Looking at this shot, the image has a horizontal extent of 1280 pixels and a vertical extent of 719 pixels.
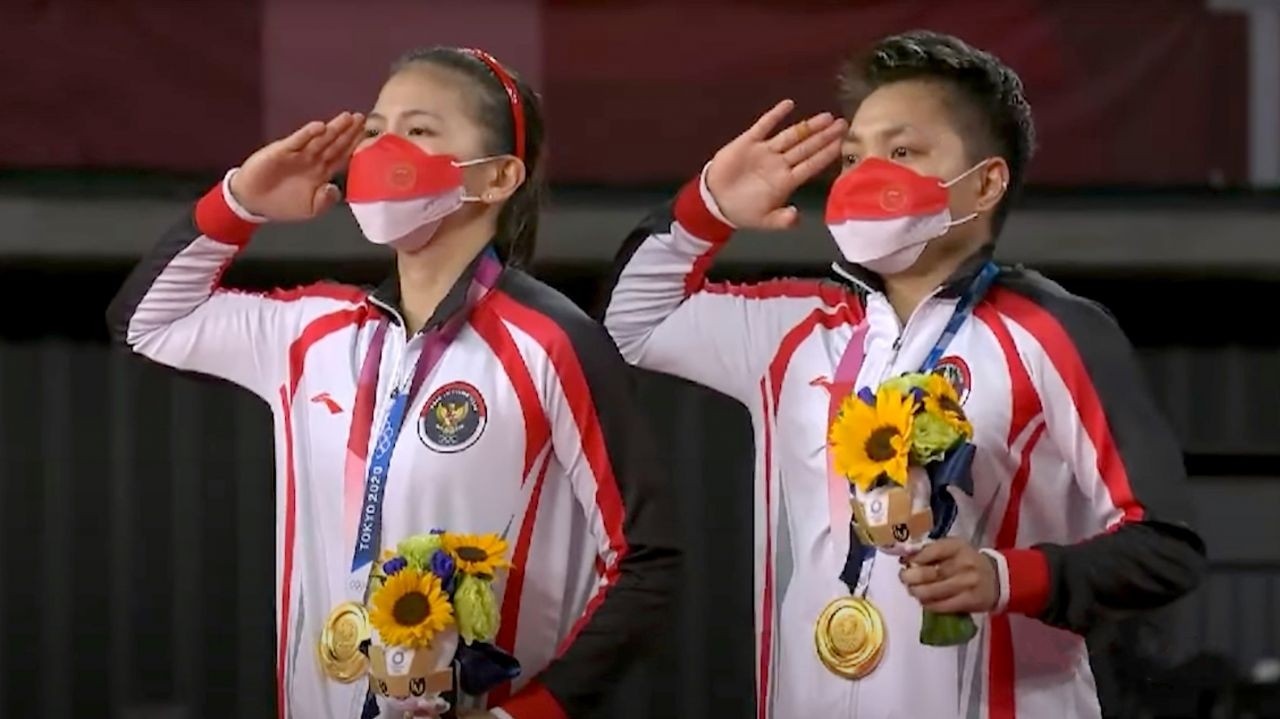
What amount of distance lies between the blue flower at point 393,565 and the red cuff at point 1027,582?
713 millimetres

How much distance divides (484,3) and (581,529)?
6.16ft

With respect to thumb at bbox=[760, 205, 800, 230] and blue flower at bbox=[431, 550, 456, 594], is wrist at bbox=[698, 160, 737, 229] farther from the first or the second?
blue flower at bbox=[431, 550, 456, 594]

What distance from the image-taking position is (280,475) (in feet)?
10.0

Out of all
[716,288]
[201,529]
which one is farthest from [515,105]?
[201,529]

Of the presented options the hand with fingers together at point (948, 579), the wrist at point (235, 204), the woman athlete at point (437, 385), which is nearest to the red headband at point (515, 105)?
the woman athlete at point (437, 385)

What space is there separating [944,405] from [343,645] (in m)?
0.83

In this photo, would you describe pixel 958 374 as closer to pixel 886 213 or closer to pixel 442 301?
pixel 886 213

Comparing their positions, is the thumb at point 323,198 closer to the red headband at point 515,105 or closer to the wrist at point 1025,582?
the red headband at point 515,105

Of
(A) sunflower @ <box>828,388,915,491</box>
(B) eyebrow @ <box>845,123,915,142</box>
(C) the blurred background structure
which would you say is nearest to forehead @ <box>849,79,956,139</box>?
(B) eyebrow @ <box>845,123,915,142</box>

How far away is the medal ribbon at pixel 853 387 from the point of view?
9.24 feet

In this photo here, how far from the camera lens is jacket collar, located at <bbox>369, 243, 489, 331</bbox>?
9.65 ft

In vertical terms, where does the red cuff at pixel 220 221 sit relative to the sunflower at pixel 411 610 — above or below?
above

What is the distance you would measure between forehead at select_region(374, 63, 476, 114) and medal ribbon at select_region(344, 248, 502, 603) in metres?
0.22

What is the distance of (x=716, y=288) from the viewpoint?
3.07 m
